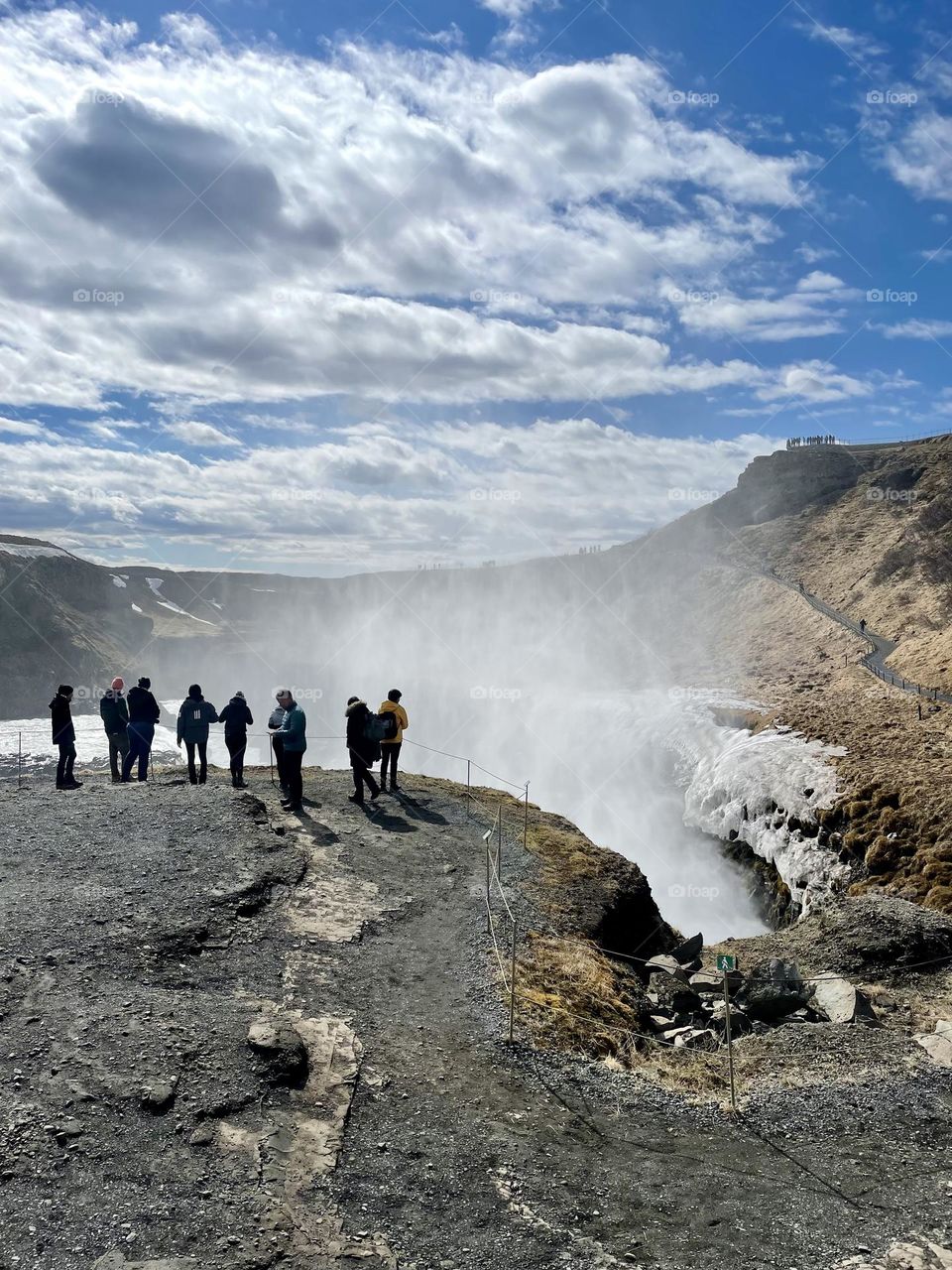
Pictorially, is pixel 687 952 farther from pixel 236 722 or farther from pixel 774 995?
pixel 236 722

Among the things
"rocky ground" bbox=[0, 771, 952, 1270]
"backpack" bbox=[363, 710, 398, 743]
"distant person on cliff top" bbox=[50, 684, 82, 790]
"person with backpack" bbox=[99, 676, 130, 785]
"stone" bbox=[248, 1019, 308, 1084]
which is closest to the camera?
"rocky ground" bbox=[0, 771, 952, 1270]

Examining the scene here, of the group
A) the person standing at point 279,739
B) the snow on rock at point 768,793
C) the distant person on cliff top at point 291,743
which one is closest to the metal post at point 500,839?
the distant person on cliff top at point 291,743

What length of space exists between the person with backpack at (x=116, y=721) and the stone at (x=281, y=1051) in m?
11.9

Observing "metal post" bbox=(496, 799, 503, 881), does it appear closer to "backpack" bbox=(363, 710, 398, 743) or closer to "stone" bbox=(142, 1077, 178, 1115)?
"backpack" bbox=(363, 710, 398, 743)

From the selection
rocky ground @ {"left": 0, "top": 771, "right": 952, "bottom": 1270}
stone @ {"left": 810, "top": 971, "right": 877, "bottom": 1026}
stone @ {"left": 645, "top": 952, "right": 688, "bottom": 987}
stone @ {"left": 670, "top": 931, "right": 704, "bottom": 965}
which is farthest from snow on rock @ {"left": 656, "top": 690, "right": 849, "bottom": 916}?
rocky ground @ {"left": 0, "top": 771, "right": 952, "bottom": 1270}

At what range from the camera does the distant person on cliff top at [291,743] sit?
1634 cm

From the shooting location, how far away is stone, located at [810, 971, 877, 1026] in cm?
1129

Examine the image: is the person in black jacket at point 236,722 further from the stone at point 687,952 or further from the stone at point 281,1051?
the stone at point 687,952

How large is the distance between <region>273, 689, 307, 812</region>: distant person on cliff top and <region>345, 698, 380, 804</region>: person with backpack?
4.21ft

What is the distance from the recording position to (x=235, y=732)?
56.9 ft

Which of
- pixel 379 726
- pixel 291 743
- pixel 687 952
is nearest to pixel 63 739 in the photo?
pixel 291 743

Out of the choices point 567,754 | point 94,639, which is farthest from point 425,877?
point 94,639

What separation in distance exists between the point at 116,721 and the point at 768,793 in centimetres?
2461

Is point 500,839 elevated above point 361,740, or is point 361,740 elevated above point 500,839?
point 361,740
